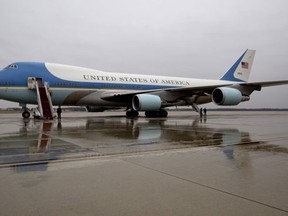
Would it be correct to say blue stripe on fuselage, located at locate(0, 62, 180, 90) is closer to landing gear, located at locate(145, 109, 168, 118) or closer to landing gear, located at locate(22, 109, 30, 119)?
landing gear, located at locate(22, 109, 30, 119)

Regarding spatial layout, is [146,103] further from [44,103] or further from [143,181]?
[143,181]

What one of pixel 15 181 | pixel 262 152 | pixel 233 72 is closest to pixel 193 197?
pixel 15 181

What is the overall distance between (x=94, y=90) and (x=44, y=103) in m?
3.73

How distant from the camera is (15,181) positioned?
9.41ft

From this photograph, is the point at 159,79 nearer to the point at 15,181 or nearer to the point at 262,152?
the point at 262,152

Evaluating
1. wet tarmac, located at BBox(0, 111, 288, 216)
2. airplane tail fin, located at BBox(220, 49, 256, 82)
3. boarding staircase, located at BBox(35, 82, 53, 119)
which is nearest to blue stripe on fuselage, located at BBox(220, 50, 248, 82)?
airplane tail fin, located at BBox(220, 49, 256, 82)

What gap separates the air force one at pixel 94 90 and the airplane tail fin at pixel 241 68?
24.7ft

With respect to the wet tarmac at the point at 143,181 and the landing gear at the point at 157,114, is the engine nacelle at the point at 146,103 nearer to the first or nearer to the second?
the landing gear at the point at 157,114

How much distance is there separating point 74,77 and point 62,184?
1489 centimetres

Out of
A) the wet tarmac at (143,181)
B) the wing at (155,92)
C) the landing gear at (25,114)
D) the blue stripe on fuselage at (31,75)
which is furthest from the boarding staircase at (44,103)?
the wet tarmac at (143,181)

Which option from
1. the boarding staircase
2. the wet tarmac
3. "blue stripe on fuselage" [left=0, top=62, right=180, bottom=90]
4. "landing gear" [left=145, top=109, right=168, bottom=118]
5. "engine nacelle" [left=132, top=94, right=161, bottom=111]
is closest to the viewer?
the wet tarmac

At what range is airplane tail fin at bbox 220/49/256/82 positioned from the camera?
25078 mm

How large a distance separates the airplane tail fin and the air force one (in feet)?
24.7

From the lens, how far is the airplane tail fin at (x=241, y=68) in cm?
2508
